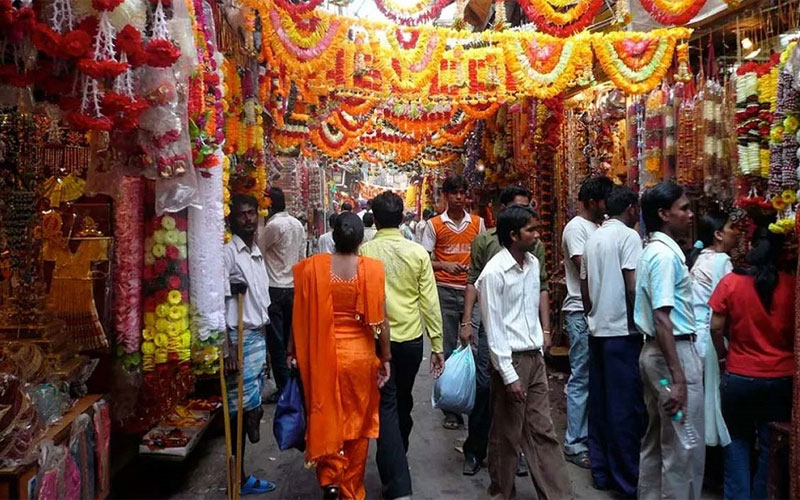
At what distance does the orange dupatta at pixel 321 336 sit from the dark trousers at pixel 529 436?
885 millimetres

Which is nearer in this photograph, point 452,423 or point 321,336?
point 321,336

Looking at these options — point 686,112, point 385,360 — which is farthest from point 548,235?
point 385,360

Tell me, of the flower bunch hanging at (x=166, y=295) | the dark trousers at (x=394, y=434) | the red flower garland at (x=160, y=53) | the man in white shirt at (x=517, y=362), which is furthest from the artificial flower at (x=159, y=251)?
the man in white shirt at (x=517, y=362)

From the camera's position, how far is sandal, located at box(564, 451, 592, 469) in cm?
464

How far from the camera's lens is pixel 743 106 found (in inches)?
163

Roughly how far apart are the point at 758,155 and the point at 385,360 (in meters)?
2.68

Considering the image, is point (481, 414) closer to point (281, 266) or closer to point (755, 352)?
point (755, 352)

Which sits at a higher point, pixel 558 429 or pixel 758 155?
pixel 758 155

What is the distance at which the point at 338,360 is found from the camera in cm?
373

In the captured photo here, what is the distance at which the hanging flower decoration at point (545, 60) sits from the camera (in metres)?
6.25

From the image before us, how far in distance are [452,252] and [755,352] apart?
8.77 ft

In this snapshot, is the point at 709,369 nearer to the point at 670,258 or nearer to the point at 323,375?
the point at 670,258

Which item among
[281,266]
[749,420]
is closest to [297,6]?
[281,266]

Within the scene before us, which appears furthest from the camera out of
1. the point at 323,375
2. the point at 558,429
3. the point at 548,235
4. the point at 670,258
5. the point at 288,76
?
the point at 548,235
